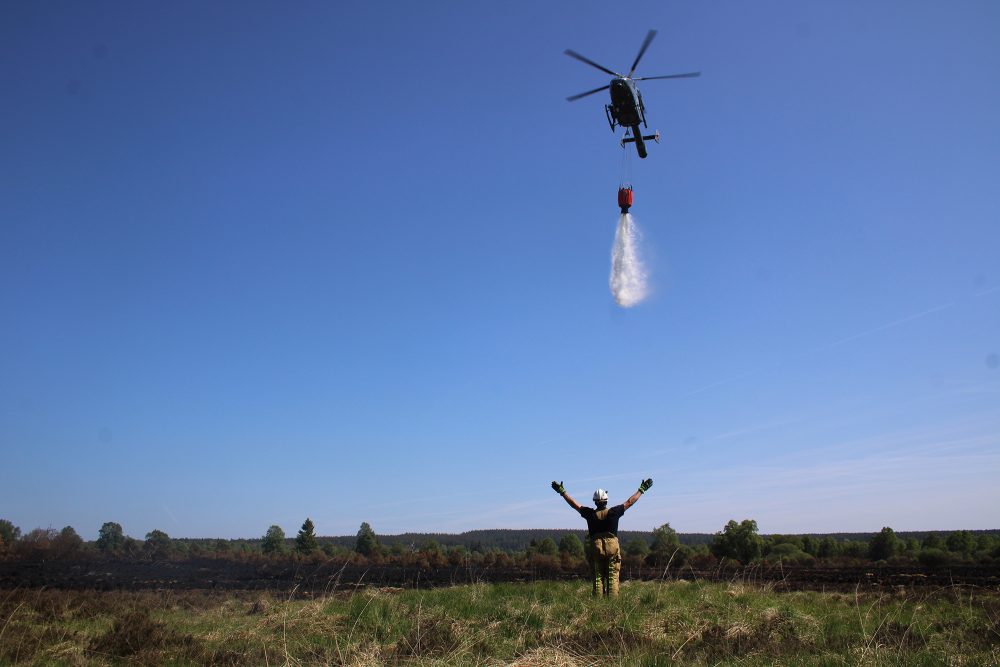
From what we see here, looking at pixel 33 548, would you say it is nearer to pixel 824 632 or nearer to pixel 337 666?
pixel 337 666

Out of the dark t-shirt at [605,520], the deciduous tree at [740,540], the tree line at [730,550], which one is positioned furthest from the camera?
the deciduous tree at [740,540]

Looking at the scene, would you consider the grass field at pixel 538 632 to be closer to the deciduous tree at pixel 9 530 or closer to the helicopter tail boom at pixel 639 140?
the helicopter tail boom at pixel 639 140

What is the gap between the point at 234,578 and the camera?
28.2 metres

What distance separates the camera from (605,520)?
1200 centimetres

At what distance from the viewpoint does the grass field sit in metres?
6.77

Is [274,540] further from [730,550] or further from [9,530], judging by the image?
[730,550]

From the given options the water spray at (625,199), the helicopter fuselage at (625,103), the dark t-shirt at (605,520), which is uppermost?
the helicopter fuselage at (625,103)

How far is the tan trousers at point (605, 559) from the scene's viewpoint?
11.7m

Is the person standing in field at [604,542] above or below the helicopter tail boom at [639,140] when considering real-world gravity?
below

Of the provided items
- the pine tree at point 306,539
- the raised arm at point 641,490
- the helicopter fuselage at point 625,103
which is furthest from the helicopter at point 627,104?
the pine tree at point 306,539

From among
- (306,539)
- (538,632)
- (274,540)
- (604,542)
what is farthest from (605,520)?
(274,540)

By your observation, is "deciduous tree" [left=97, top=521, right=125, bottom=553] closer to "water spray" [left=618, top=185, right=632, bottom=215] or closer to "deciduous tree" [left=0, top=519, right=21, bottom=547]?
"deciduous tree" [left=0, top=519, right=21, bottom=547]

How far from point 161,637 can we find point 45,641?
6.28 feet

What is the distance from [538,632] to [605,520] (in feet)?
12.9
